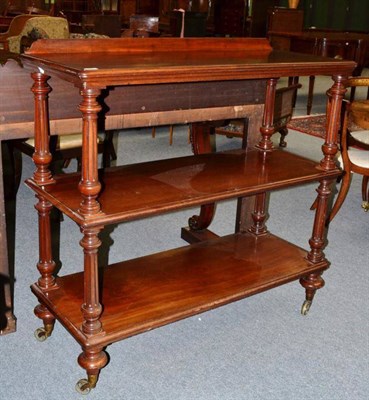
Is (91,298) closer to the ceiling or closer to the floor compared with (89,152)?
closer to the floor

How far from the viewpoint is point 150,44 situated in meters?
2.27

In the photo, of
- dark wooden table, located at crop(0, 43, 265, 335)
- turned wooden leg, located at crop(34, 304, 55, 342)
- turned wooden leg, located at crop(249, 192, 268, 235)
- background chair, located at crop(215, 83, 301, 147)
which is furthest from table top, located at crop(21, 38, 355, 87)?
background chair, located at crop(215, 83, 301, 147)

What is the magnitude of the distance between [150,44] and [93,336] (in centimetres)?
116

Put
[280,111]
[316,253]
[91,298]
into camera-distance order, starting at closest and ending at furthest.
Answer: [91,298] → [316,253] → [280,111]

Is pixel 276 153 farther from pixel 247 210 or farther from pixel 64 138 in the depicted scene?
pixel 64 138

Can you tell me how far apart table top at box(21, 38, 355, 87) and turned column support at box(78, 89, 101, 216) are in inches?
2.2

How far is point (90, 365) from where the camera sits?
6.36ft

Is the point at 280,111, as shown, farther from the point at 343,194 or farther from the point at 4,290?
the point at 4,290

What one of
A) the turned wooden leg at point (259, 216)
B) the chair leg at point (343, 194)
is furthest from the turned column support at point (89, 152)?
the chair leg at point (343, 194)

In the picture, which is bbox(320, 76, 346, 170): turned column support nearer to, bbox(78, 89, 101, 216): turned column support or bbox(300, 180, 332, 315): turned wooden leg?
bbox(300, 180, 332, 315): turned wooden leg

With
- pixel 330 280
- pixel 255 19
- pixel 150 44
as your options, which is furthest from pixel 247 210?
pixel 255 19

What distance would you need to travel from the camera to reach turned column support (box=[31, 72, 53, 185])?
1.94 meters

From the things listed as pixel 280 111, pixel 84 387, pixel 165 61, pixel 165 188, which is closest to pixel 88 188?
pixel 165 188

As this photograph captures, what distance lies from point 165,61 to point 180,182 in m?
0.46
